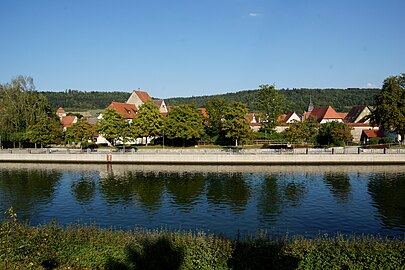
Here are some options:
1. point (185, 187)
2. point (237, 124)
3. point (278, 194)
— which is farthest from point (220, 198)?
point (237, 124)

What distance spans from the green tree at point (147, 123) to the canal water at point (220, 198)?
57.0 feet

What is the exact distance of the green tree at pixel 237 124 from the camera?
211ft

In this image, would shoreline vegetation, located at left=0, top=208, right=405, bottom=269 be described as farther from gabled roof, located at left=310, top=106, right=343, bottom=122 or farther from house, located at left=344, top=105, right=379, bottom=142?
gabled roof, located at left=310, top=106, right=343, bottom=122

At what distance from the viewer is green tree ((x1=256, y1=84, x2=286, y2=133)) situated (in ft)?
270

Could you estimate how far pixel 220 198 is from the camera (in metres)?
34.3

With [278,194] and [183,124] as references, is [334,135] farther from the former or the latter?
[278,194]

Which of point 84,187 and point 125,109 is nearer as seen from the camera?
point 84,187

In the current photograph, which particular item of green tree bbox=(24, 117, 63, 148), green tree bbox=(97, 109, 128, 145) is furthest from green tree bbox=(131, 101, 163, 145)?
green tree bbox=(24, 117, 63, 148)

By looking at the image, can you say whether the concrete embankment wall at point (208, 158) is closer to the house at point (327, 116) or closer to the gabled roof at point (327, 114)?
the house at point (327, 116)

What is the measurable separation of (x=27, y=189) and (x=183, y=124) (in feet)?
111

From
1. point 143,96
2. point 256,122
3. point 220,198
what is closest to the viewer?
point 220,198

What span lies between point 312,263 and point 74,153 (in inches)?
2094

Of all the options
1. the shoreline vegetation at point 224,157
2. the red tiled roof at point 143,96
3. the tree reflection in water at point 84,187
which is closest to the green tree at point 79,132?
the shoreline vegetation at point 224,157

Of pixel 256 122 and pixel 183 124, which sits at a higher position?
pixel 256 122
